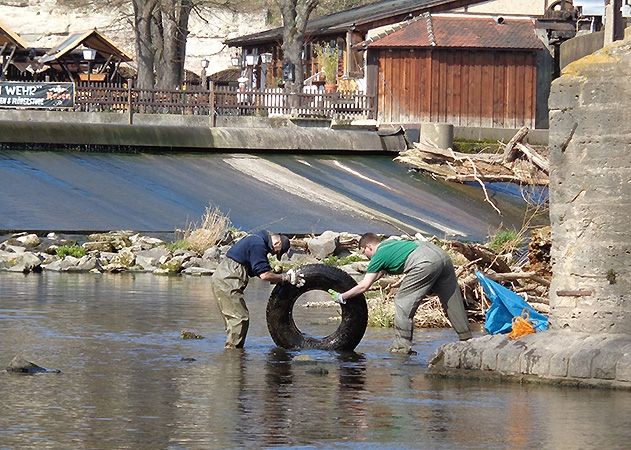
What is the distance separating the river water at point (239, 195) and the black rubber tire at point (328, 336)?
48.3 feet

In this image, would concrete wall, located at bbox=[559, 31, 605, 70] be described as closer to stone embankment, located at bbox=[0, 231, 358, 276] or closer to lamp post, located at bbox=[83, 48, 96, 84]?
stone embankment, located at bbox=[0, 231, 358, 276]

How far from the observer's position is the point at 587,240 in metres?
14.6

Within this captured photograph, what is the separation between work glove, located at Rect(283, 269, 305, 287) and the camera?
17.4m

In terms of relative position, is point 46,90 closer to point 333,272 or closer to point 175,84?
point 175,84

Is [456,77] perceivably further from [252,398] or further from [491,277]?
[252,398]

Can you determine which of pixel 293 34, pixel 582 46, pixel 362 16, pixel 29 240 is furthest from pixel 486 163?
pixel 362 16

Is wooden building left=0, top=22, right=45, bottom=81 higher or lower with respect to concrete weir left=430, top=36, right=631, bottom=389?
higher

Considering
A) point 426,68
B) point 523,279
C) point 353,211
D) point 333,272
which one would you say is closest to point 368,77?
point 426,68

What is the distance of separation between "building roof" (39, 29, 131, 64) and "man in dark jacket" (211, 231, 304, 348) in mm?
47665

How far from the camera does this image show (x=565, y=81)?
1486 centimetres

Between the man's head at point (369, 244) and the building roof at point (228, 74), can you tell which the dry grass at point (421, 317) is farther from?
the building roof at point (228, 74)

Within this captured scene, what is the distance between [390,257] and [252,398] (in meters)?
3.94

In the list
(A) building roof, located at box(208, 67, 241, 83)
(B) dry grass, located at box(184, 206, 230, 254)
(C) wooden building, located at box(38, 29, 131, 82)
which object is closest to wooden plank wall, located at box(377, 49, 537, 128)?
(C) wooden building, located at box(38, 29, 131, 82)

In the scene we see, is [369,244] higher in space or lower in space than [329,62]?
lower
